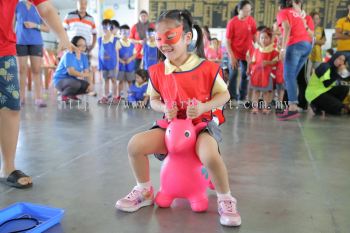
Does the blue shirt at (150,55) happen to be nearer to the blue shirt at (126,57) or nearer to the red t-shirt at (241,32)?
the blue shirt at (126,57)

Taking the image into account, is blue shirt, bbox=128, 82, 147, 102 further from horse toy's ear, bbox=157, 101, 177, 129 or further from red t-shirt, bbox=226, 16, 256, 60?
horse toy's ear, bbox=157, 101, 177, 129

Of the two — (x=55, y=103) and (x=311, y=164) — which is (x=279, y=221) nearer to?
(x=311, y=164)

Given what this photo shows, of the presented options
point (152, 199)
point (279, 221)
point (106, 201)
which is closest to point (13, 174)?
point (106, 201)

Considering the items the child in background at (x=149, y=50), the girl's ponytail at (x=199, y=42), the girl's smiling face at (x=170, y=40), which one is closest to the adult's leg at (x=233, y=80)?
the child in background at (x=149, y=50)

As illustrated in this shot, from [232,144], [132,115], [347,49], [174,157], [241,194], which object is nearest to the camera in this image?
[174,157]

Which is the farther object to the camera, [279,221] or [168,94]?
[168,94]

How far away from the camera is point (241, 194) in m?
1.75

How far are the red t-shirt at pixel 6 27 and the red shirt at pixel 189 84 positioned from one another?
77cm

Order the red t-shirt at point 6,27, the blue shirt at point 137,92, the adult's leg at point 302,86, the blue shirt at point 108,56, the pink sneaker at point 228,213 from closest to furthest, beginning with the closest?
1. the pink sneaker at point 228,213
2. the red t-shirt at point 6,27
3. the adult's leg at point 302,86
4. the blue shirt at point 137,92
5. the blue shirt at point 108,56

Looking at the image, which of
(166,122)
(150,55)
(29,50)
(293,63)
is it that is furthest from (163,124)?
(150,55)

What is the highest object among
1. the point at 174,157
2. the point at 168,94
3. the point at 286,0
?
the point at 286,0

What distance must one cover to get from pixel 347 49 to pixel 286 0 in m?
1.42

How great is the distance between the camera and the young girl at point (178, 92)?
5.05ft

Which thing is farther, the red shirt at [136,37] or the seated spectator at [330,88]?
the red shirt at [136,37]
